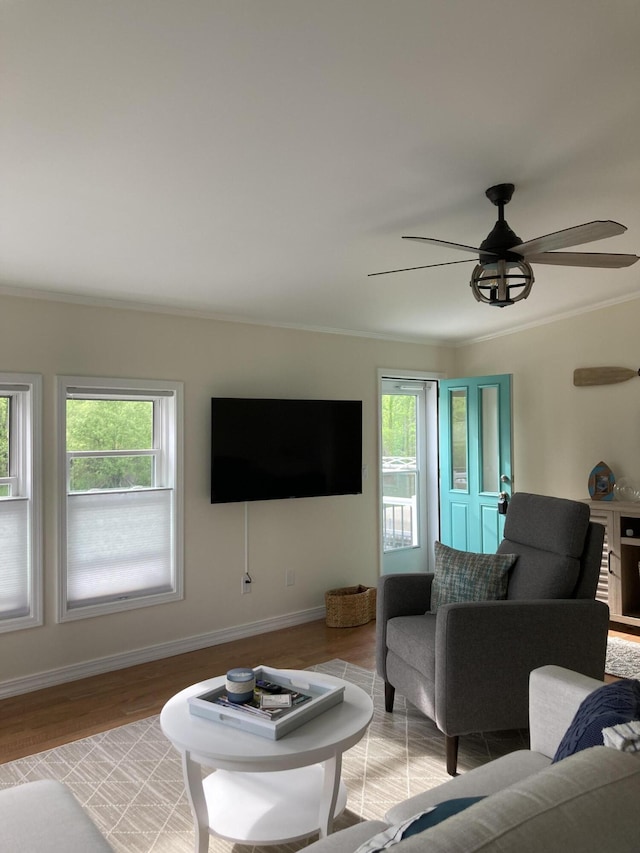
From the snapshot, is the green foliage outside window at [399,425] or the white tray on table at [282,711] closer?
the white tray on table at [282,711]

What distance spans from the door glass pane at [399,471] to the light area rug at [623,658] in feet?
6.69

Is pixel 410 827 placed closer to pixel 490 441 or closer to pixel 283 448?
pixel 283 448

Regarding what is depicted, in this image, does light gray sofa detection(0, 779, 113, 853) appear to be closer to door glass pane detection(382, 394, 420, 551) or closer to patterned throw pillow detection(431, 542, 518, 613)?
patterned throw pillow detection(431, 542, 518, 613)

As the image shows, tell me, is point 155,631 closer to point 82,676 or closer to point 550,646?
point 82,676

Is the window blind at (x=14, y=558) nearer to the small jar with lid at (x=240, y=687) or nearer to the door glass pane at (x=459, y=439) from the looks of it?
the small jar with lid at (x=240, y=687)

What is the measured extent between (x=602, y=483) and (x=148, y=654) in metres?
3.51

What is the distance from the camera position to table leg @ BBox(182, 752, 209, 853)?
209 cm

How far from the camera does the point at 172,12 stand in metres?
1.62

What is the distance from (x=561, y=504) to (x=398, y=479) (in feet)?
9.48

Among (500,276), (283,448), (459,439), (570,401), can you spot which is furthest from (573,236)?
(459,439)

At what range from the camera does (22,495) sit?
3682mm

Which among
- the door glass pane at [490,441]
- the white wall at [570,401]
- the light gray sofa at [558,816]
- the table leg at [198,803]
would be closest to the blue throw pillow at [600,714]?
Result: the light gray sofa at [558,816]

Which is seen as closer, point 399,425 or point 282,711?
point 282,711

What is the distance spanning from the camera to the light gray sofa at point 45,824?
1.58 meters
